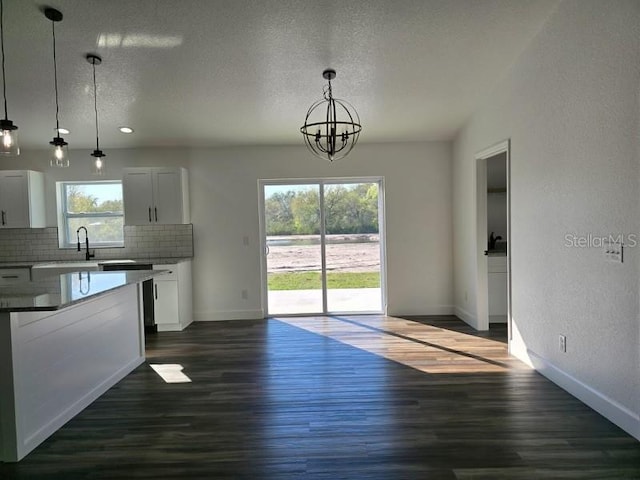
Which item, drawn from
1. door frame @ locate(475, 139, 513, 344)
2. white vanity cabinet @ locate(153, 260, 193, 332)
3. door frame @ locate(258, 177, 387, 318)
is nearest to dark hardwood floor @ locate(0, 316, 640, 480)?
door frame @ locate(475, 139, 513, 344)

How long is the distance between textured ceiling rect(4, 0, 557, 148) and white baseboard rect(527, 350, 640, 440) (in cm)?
267

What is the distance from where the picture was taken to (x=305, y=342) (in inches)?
167

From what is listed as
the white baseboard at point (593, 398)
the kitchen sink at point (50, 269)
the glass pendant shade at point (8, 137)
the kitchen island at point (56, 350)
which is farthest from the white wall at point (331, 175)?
the glass pendant shade at point (8, 137)

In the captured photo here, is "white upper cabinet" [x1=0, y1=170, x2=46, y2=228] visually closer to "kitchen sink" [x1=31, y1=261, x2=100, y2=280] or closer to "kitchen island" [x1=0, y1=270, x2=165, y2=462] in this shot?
"kitchen sink" [x1=31, y1=261, x2=100, y2=280]

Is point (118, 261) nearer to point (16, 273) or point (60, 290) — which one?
point (16, 273)

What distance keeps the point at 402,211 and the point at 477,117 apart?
4.91 ft

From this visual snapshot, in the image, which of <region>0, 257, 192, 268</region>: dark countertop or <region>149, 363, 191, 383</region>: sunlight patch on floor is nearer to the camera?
<region>149, 363, 191, 383</region>: sunlight patch on floor

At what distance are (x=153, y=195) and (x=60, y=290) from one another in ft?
8.53

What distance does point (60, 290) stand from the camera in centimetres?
261

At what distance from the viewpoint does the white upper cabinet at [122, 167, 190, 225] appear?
4.97m

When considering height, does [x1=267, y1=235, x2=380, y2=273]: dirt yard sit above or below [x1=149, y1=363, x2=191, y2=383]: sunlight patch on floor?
above

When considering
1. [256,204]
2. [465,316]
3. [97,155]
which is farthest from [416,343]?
[97,155]

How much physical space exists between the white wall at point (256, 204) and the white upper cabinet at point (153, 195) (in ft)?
1.00

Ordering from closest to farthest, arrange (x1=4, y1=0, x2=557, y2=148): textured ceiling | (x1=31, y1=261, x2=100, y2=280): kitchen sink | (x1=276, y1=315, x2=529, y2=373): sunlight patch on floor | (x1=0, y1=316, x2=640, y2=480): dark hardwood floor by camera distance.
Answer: (x1=0, y1=316, x2=640, y2=480): dark hardwood floor, (x1=4, y1=0, x2=557, y2=148): textured ceiling, (x1=276, y1=315, x2=529, y2=373): sunlight patch on floor, (x1=31, y1=261, x2=100, y2=280): kitchen sink
